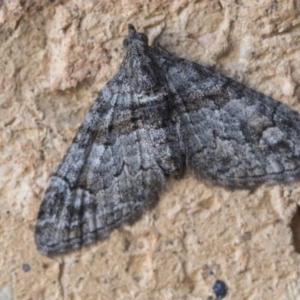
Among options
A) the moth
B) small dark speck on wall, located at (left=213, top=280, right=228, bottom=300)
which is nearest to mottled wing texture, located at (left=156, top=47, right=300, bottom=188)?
the moth

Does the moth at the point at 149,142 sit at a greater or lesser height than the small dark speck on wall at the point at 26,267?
greater

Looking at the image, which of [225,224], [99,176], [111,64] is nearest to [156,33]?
[111,64]

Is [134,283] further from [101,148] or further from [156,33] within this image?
[156,33]

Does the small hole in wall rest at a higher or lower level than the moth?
lower

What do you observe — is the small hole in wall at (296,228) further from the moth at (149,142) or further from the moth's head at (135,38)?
the moth's head at (135,38)

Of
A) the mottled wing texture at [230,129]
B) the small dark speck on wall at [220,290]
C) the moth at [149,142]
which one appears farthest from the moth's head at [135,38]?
the small dark speck on wall at [220,290]

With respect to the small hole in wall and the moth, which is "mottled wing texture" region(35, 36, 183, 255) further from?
the small hole in wall

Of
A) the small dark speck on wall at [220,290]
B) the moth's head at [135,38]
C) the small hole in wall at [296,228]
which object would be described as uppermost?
the moth's head at [135,38]
